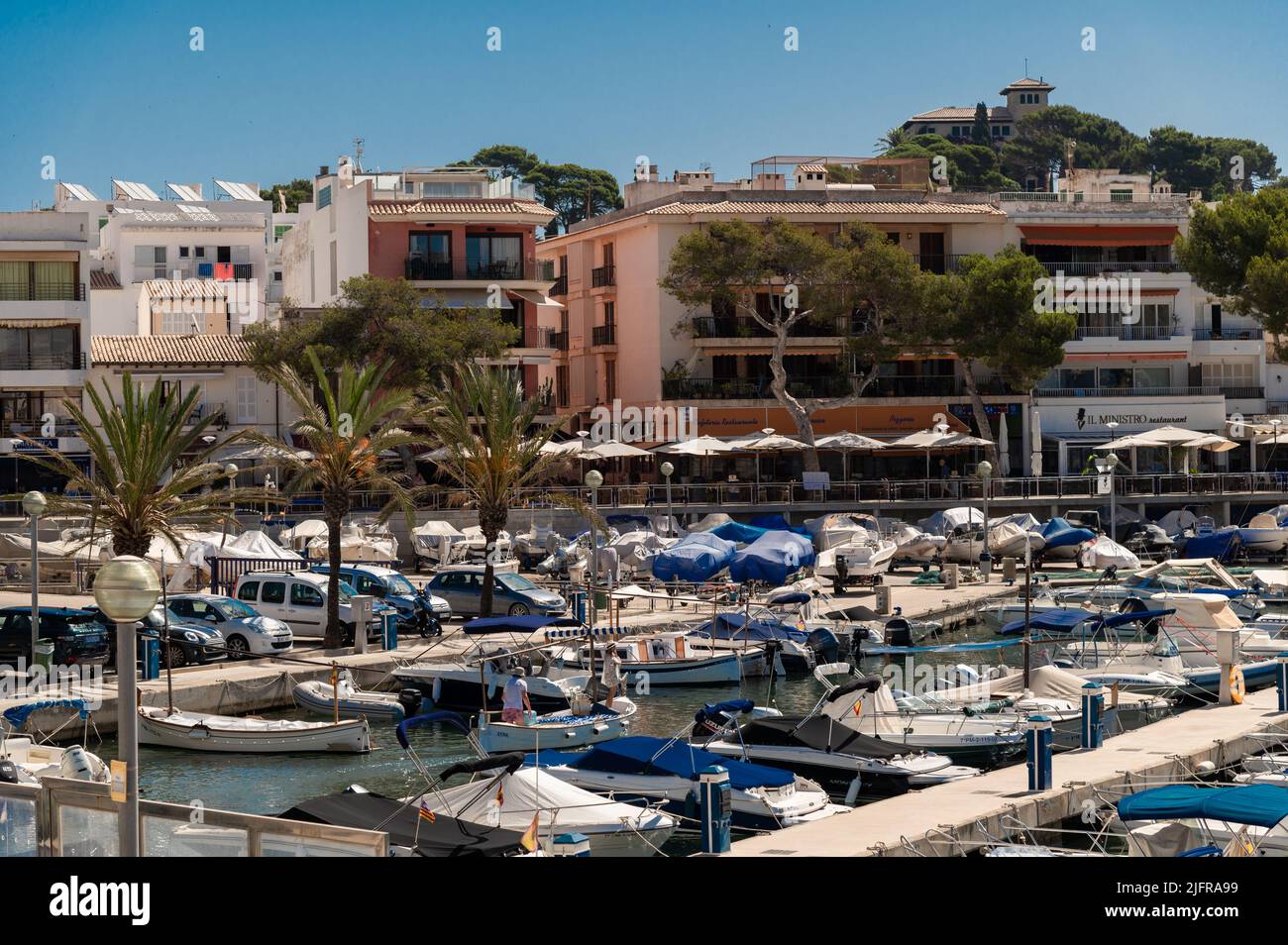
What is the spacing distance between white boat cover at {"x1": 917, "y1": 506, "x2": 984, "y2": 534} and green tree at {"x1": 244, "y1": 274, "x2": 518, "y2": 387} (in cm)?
1798

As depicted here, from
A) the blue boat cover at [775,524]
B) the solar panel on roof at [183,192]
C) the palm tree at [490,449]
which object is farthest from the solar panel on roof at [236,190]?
the palm tree at [490,449]

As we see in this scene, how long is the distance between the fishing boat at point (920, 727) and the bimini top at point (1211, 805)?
9.01 metres

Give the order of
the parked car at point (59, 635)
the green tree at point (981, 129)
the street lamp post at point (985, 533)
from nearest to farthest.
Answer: the parked car at point (59, 635) < the street lamp post at point (985, 533) < the green tree at point (981, 129)

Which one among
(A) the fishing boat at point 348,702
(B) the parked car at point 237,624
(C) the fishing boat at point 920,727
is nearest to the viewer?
(C) the fishing boat at point 920,727

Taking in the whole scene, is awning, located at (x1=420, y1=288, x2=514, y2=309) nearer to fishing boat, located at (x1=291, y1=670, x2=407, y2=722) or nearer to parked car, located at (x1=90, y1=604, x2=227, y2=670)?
parked car, located at (x1=90, y1=604, x2=227, y2=670)

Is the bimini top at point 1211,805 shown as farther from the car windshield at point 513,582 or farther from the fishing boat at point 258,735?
the car windshield at point 513,582

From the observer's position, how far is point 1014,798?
73.1ft

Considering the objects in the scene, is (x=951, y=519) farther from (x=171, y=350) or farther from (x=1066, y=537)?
(x=171, y=350)

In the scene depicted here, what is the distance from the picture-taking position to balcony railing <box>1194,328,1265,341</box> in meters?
80.2

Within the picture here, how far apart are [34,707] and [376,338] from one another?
35.0 m

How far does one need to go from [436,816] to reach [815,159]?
246ft

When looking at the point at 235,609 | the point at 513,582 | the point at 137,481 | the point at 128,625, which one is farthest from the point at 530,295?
the point at 128,625

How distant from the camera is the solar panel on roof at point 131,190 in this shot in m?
94.6

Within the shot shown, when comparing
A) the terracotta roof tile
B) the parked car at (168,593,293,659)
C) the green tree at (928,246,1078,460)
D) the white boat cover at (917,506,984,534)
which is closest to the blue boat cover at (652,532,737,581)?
the white boat cover at (917,506,984,534)
